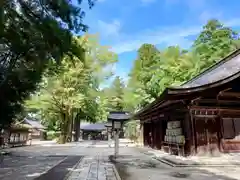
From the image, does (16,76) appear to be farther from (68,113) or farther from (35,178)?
(68,113)

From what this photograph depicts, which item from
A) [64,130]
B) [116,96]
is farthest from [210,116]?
[116,96]

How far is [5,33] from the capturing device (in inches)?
197

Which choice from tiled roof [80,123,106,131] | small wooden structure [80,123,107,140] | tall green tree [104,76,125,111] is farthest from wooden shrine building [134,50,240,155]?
tall green tree [104,76,125,111]

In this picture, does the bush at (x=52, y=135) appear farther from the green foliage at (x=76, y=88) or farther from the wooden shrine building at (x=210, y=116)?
the wooden shrine building at (x=210, y=116)

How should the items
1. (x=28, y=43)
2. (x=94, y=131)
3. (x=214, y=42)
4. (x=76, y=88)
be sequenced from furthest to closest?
(x=94, y=131), (x=76, y=88), (x=214, y=42), (x=28, y=43)

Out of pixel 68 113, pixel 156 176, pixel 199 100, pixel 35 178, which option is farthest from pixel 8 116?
pixel 68 113

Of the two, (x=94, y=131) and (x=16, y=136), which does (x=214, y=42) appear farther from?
(x=94, y=131)

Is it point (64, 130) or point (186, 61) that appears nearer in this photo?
point (186, 61)

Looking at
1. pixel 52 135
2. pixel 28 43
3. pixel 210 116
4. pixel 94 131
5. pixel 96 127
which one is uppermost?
pixel 28 43

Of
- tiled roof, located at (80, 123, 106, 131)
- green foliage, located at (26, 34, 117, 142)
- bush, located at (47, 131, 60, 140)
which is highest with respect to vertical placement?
green foliage, located at (26, 34, 117, 142)

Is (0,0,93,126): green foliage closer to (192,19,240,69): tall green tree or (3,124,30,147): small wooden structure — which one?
(3,124,30,147): small wooden structure

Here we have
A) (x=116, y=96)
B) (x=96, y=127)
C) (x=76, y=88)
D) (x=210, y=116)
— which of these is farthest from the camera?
(x=116, y=96)

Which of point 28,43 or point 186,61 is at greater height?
point 186,61

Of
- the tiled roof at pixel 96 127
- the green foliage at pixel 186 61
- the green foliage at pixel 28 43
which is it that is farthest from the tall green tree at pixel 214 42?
the tiled roof at pixel 96 127
